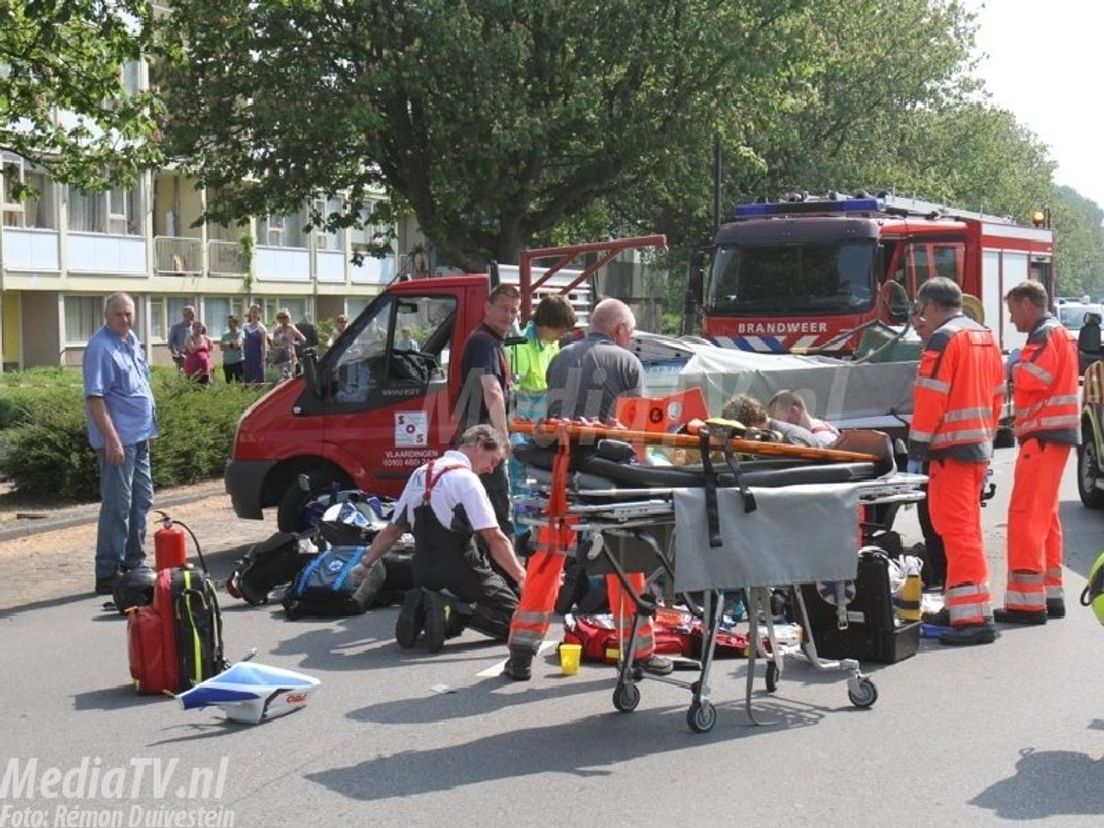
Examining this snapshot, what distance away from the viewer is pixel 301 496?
11.9 meters

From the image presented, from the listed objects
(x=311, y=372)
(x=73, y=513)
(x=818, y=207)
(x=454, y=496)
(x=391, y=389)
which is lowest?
(x=73, y=513)

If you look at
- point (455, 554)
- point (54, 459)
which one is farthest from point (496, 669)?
point (54, 459)

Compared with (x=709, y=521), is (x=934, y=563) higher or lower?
lower

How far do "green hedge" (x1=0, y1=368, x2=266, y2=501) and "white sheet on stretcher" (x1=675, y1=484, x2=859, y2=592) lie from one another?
1000 cm

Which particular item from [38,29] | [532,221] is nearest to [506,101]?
[532,221]

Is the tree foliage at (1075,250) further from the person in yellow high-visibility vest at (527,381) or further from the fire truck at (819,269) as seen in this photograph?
the person in yellow high-visibility vest at (527,381)

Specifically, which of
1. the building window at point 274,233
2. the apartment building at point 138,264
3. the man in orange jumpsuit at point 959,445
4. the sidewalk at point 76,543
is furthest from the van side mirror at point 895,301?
the building window at point 274,233

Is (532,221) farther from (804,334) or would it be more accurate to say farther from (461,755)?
(461,755)

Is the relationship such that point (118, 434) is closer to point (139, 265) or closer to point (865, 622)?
point (865, 622)

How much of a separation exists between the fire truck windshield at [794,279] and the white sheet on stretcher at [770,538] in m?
12.6

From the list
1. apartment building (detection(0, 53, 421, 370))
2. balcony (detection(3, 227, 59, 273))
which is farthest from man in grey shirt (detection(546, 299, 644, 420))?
balcony (detection(3, 227, 59, 273))

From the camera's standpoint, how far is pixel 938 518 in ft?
29.1

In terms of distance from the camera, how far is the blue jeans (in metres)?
10.6

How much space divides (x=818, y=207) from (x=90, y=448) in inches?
384
